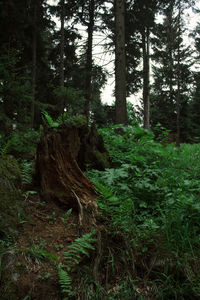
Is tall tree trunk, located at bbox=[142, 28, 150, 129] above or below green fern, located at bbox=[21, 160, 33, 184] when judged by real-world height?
above

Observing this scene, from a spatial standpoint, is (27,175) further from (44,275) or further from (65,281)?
(65,281)

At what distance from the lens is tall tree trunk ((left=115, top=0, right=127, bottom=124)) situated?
830 cm

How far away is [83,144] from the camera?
457 cm

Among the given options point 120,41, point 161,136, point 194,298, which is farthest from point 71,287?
point 120,41

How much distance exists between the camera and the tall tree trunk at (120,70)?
8.30 metres

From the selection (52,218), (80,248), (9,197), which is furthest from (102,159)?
(80,248)

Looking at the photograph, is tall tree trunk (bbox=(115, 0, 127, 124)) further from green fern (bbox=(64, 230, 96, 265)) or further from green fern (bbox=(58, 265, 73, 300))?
green fern (bbox=(58, 265, 73, 300))

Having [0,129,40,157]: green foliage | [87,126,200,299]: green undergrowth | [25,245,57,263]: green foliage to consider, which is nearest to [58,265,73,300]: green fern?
[25,245,57,263]: green foliage

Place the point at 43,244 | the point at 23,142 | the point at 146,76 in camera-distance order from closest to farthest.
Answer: the point at 43,244, the point at 23,142, the point at 146,76

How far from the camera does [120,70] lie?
335 inches

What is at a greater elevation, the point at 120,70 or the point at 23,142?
the point at 120,70

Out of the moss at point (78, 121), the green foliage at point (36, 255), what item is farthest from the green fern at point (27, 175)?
the green foliage at point (36, 255)

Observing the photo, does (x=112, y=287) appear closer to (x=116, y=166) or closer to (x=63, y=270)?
(x=63, y=270)

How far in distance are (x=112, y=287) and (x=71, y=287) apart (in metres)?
0.42
